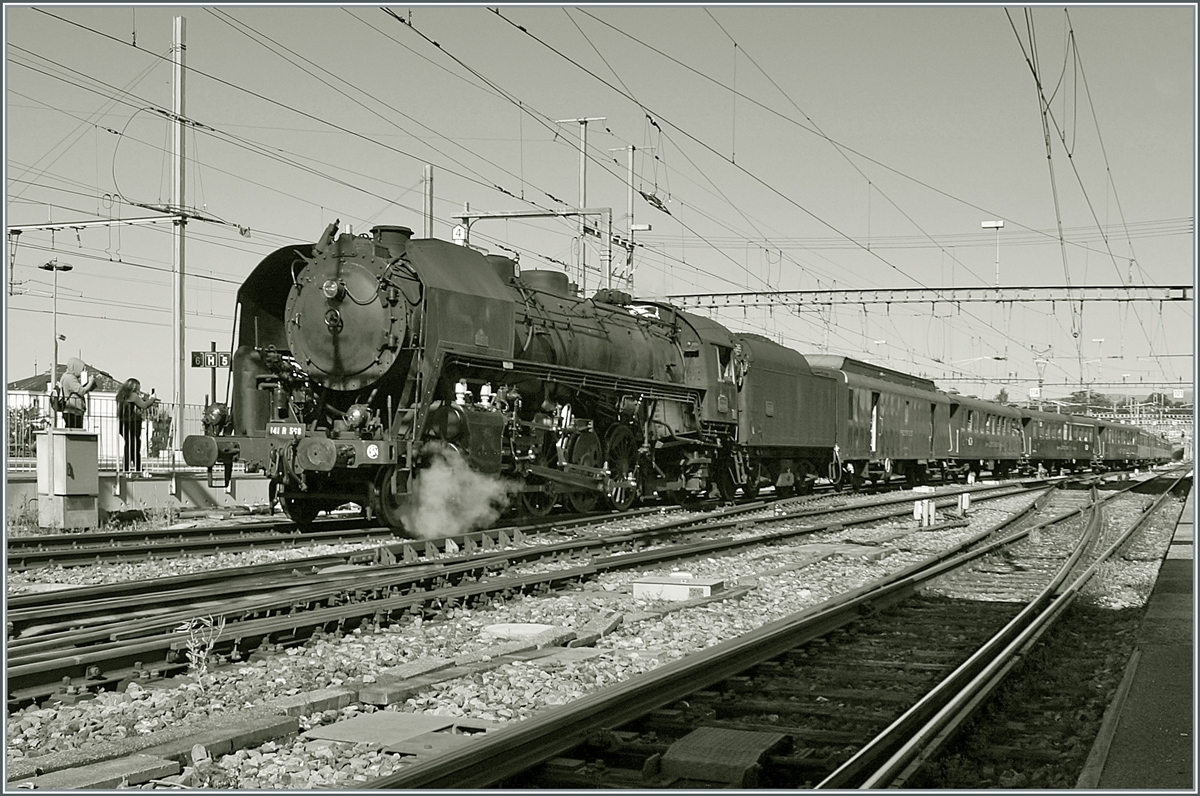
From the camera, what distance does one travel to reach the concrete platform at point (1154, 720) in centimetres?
479

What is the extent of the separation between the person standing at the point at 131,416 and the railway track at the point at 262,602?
8574 mm

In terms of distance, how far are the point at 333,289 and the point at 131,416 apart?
7656mm

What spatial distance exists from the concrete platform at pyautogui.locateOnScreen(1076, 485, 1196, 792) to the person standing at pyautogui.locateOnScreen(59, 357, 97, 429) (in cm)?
1489

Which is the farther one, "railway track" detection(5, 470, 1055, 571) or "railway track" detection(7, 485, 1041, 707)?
"railway track" detection(5, 470, 1055, 571)

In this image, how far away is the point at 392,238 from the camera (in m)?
13.1

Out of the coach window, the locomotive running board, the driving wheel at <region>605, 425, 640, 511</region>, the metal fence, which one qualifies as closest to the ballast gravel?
the locomotive running board

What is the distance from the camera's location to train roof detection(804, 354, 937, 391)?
26.7 meters

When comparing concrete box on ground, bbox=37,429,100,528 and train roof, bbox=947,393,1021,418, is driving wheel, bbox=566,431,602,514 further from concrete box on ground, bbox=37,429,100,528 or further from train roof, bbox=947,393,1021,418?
train roof, bbox=947,393,1021,418

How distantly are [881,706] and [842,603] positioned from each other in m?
3.02

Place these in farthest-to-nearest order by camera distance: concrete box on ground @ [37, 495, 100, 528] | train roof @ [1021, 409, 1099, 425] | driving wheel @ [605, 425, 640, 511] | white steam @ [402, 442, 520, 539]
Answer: train roof @ [1021, 409, 1099, 425] < driving wheel @ [605, 425, 640, 511] < concrete box on ground @ [37, 495, 100, 528] < white steam @ [402, 442, 520, 539]

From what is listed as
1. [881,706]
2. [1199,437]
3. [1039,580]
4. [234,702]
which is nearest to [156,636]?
[234,702]

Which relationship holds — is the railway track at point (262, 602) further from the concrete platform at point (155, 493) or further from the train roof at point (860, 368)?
the train roof at point (860, 368)

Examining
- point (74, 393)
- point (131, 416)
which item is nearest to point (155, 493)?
point (131, 416)

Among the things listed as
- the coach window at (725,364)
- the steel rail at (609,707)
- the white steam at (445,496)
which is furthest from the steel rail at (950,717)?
the coach window at (725,364)
